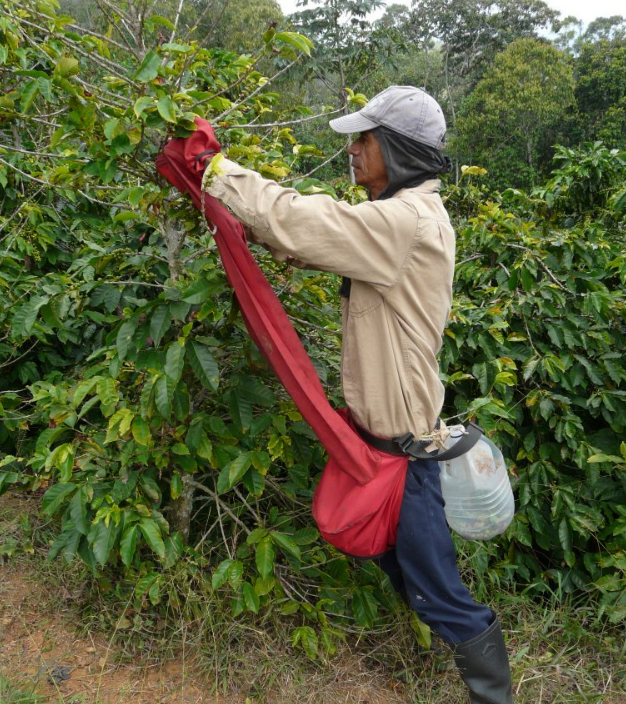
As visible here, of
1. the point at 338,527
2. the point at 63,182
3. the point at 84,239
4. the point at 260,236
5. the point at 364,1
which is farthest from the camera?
the point at 364,1

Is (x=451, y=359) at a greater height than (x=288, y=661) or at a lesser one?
greater

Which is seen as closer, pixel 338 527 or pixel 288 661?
pixel 338 527

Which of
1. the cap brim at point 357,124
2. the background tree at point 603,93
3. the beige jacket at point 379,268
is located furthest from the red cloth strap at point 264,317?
the background tree at point 603,93

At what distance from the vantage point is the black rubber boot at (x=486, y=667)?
1.83 meters

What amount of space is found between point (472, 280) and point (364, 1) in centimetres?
1499

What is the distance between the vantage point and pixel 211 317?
80.7 inches

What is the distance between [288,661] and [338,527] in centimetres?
74

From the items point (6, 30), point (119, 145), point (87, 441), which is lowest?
point (87, 441)

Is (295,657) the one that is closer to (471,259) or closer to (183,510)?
(183,510)

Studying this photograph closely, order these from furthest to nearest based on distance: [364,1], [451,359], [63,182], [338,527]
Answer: [364,1] → [451,359] → [63,182] → [338,527]

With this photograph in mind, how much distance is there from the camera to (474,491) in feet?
6.13

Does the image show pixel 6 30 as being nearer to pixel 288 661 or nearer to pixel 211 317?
pixel 211 317

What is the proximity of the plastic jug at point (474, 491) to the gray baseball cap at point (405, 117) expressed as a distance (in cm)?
88

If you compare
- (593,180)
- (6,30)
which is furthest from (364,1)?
(6,30)
